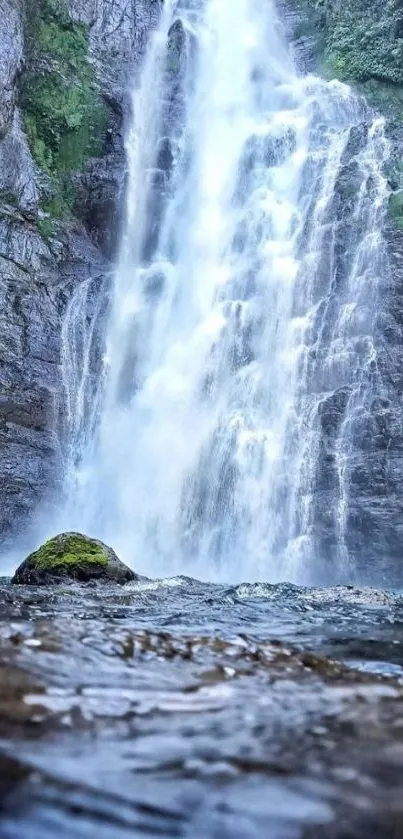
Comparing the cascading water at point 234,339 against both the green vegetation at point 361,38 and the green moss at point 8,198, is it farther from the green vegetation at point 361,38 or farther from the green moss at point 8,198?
the green moss at point 8,198

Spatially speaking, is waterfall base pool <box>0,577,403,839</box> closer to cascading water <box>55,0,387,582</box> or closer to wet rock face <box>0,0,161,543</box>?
cascading water <box>55,0,387,582</box>

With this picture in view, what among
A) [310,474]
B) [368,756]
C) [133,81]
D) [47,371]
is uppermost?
[133,81]

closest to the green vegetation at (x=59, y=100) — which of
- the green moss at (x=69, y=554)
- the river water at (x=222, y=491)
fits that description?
the river water at (x=222, y=491)

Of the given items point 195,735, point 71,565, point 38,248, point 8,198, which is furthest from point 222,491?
point 195,735

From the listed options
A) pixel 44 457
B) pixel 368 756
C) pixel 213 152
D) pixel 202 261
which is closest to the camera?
pixel 368 756

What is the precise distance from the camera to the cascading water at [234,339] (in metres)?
19.5

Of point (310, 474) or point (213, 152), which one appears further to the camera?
point (213, 152)

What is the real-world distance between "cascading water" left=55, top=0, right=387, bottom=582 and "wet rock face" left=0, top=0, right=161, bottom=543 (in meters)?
0.76

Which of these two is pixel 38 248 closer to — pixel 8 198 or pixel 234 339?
pixel 8 198

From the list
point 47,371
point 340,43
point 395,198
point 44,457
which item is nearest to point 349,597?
point 44,457

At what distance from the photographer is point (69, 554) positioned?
10828 millimetres

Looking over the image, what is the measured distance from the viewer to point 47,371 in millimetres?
22672

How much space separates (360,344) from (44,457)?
10.7m

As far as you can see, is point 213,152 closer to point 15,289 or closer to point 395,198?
point 395,198
